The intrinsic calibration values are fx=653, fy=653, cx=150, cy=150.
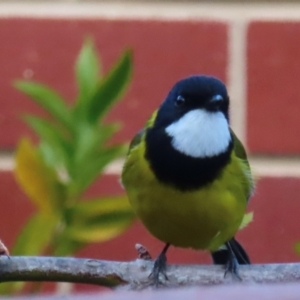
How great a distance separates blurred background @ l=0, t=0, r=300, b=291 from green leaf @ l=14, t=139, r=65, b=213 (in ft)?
0.56

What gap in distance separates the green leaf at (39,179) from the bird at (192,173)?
0.08m

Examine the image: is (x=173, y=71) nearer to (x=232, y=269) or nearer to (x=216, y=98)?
(x=216, y=98)

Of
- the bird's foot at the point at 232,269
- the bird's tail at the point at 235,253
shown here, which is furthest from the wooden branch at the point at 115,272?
the bird's tail at the point at 235,253

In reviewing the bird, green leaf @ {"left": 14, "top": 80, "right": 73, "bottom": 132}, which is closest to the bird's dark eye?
the bird

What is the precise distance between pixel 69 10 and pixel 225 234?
1.15 ft

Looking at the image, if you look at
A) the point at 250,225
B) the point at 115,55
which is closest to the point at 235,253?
the point at 250,225

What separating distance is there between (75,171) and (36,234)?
0.07 metres

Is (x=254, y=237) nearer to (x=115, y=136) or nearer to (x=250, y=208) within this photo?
(x=250, y=208)

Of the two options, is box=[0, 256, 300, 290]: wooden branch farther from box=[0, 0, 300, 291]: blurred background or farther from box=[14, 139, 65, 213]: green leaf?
box=[0, 0, 300, 291]: blurred background

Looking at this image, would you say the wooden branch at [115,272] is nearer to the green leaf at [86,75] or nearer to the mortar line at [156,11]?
the green leaf at [86,75]

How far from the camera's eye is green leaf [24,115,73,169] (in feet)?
2.16

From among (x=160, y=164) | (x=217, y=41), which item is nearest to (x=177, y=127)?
(x=160, y=164)

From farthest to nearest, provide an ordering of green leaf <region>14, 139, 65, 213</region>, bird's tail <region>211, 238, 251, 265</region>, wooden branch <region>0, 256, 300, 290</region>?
bird's tail <region>211, 238, 251, 265</region>, green leaf <region>14, 139, 65, 213</region>, wooden branch <region>0, 256, 300, 290</region>

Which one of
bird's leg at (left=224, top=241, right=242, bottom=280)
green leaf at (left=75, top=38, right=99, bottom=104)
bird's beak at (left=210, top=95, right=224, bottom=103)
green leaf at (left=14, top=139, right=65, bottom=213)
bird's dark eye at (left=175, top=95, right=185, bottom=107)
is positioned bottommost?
bird's leg at (left=224, top=241, right=242, bottom=280)
